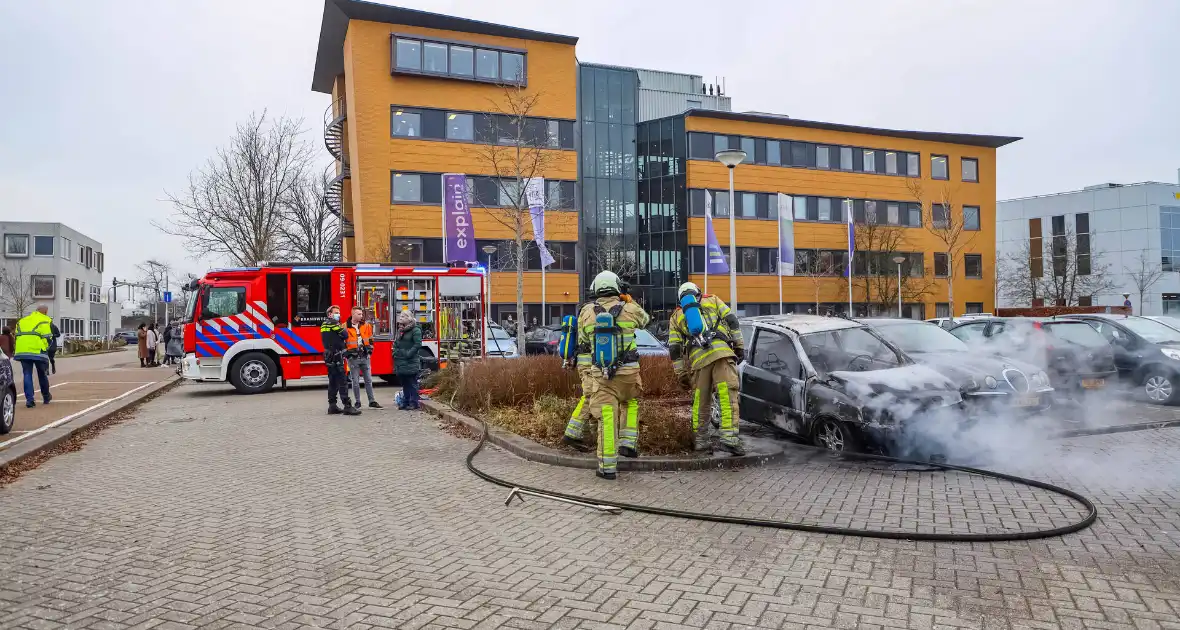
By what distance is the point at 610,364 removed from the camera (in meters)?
6.82

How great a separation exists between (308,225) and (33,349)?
22.3 metres

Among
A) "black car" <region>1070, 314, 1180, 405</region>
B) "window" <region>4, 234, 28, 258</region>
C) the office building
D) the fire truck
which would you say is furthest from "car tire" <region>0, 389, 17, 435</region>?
"window" <region>4, 234, 28, 258</region>

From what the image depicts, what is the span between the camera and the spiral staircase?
38656 mm

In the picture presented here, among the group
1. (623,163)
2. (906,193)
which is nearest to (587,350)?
(623,163)

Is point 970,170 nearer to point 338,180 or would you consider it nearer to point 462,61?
point 462,61

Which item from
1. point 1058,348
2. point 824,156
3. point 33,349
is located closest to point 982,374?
point 1058,348

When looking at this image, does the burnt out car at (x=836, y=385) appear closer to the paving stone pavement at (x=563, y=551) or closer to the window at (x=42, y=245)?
the paving stone pavement at (x=563, y=551)

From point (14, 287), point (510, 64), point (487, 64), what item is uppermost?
point (510, 64)

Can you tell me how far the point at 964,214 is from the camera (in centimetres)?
4900

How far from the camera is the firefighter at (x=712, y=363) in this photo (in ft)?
25.1

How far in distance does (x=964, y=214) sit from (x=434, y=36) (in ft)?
114

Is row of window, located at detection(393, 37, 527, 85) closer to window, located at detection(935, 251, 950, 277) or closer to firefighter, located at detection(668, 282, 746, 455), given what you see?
window, located at detection(935, 251, 950, 277)

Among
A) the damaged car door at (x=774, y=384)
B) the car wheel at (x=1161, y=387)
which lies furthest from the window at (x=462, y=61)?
the car wheel at (x=1161, y=387)

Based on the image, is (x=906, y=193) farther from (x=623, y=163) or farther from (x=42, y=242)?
(x=42, y=242)
